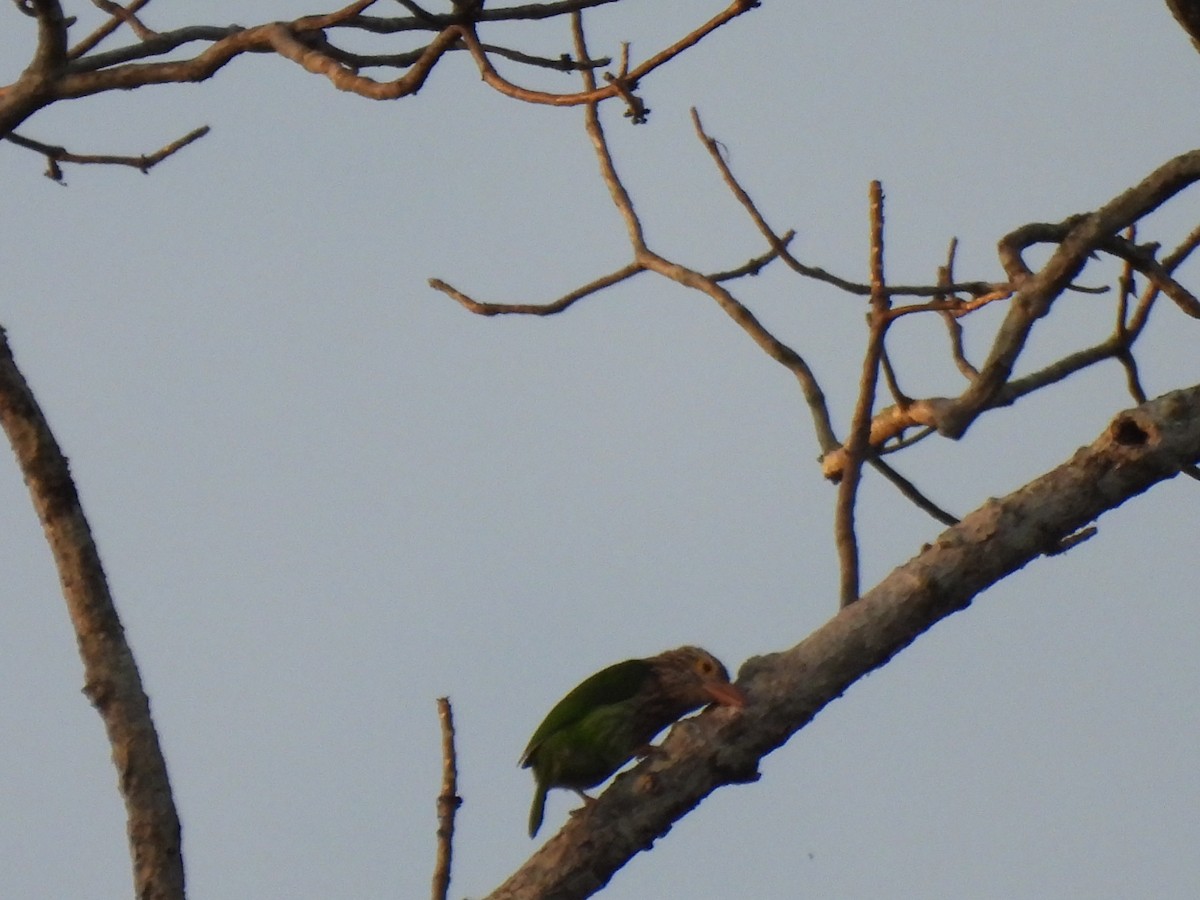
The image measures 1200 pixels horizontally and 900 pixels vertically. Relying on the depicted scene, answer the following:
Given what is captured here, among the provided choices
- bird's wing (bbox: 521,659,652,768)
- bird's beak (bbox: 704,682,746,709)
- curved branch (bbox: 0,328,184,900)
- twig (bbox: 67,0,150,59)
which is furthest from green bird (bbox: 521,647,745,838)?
twig (bbox: 67,0,150,59)

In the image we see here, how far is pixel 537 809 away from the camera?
216 inches

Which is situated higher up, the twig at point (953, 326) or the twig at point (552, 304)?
the twig at point (552, 304)

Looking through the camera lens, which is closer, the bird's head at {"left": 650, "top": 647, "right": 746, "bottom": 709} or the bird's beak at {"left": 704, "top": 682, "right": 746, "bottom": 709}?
the bird's beak at {"left": 704, "top": 682, "right": 746, "bottom": 709}

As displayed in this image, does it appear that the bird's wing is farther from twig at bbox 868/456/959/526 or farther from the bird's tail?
twig at bbox 868/456/959/526

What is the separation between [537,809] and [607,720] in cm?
57

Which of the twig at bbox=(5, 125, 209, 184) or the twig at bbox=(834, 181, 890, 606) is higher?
the twig at bbox=(5, 125, 209, 184)

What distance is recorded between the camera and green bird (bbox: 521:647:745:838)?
492 cm

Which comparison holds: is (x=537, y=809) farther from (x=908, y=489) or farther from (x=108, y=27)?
(x=108, y=27)

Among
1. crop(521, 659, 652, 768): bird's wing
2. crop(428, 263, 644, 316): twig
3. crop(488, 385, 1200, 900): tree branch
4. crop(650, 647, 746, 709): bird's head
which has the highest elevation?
crop(428, 263, 644, 316): twig

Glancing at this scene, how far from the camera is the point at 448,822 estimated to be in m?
3.65

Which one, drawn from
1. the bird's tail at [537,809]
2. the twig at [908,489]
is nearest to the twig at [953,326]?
the twig at [908,489]

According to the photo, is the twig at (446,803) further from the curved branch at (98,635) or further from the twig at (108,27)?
the twig at (108,27)

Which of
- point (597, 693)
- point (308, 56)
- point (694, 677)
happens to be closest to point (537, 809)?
point (597, 693)

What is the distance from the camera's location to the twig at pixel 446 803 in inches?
141
